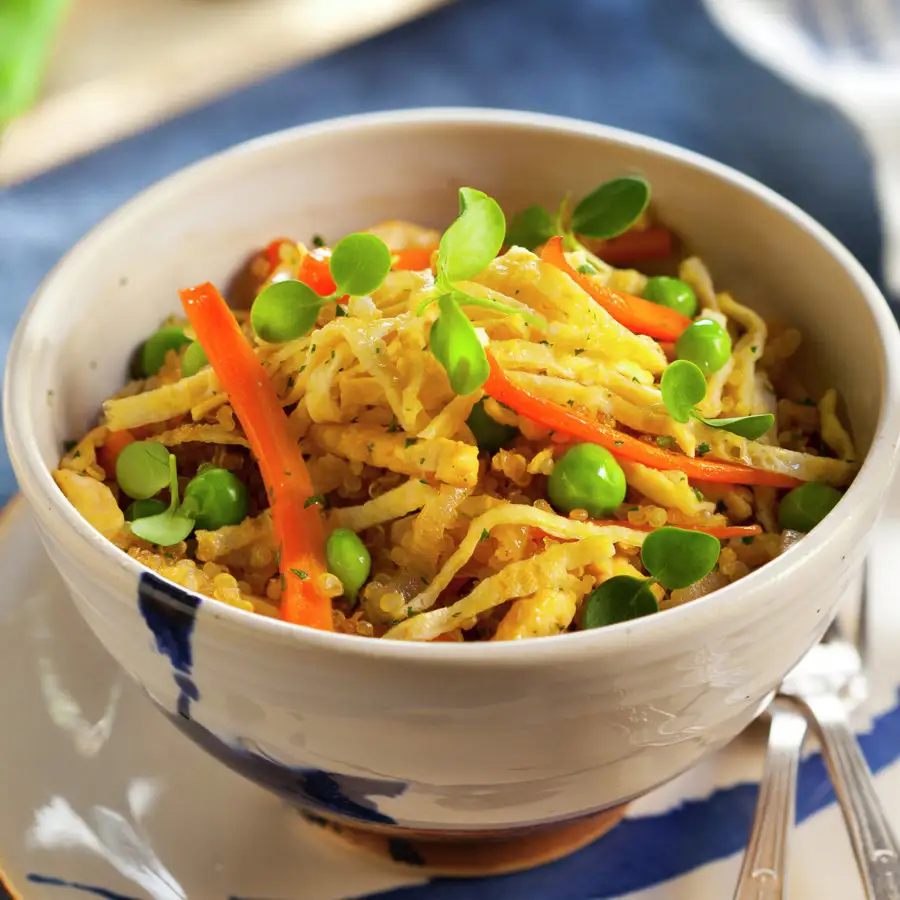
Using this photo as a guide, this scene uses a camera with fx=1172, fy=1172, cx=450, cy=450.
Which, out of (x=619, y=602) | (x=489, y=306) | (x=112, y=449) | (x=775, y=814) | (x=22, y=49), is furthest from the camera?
(x=22, y=49)

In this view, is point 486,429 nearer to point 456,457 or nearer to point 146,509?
point 456,457

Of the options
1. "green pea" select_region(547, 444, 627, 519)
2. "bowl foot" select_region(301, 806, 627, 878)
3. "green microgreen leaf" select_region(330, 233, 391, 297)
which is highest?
"green microgreen leaf" select_region(330, 233, 391, 297)

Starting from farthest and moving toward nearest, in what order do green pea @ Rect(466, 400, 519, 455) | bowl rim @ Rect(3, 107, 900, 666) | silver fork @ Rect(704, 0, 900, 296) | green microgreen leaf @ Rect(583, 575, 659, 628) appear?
1. silver fork @ Rect(704, 0, 900, 296)
2. green pea @ Rect(466, 400, 519, 455)
3. green microgreen leaf @ Rect(583, 575, 659, 628)
4. bowl rim @ Rect(3, 107, 900, 666)

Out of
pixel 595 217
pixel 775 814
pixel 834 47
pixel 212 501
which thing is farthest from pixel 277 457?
pixel 834 47

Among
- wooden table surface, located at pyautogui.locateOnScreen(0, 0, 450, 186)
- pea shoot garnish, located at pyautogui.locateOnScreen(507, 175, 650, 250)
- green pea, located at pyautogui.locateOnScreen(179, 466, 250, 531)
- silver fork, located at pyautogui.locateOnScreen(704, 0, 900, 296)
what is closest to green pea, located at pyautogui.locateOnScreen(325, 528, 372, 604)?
green pea, located at pyautogui.locateOnScreen(179, 466, 250, 531)

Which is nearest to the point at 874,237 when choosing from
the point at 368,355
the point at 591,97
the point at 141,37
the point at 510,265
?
the point at 591,97

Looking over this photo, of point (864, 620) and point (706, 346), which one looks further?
point (864, 620)

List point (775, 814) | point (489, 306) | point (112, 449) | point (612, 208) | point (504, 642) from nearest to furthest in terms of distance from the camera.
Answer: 1. point (504, 642)
2. point (489, 306)
3. point (775, 814)
4. point (112, 449)
5. point (612, 208)

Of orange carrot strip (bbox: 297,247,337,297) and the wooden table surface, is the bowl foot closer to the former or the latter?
orange carrot strip (bbox: 297,247,337,297)
